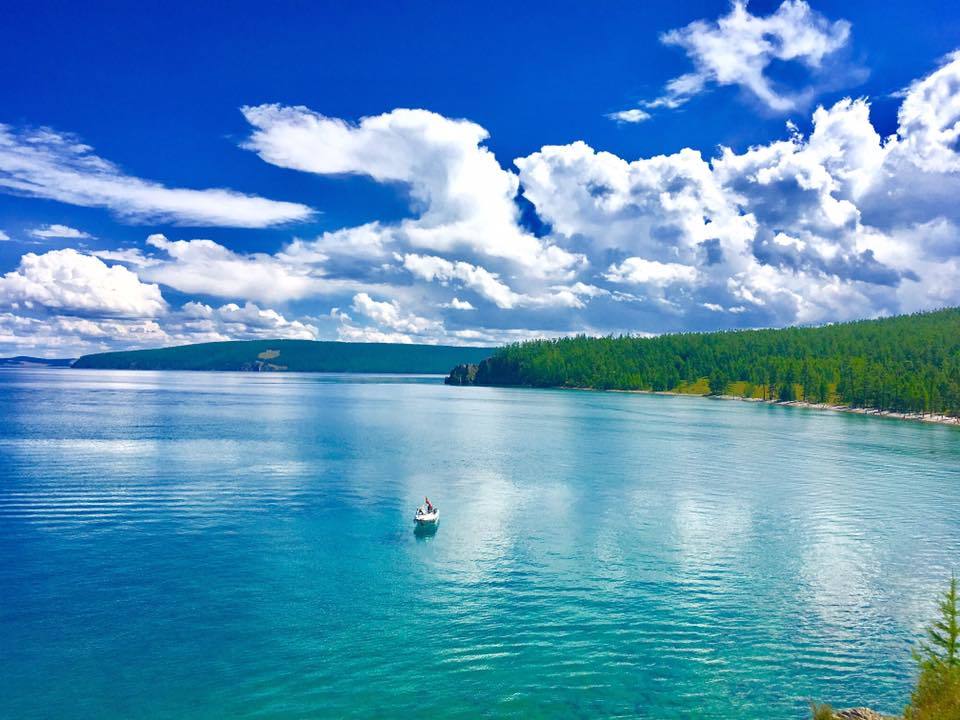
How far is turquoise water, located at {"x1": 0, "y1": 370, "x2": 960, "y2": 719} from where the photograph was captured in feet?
104

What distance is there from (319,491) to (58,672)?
45.0 meters

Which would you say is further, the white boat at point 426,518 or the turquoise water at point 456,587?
the white boat at point 426,518

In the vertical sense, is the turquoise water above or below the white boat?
below

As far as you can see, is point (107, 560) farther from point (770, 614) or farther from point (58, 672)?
point (770, 614)

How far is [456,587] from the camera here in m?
45.2

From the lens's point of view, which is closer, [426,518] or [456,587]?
[456,587]

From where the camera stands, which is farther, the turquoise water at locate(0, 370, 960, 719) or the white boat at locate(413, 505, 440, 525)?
the white boat at locate(413, 505, 440, 525)

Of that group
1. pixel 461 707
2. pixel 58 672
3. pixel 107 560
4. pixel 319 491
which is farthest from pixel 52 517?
pixel 461 707

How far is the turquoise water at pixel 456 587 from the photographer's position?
31719 mm

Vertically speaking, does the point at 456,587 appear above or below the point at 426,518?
below

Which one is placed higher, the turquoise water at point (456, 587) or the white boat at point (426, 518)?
the white boat at point (426, 518)

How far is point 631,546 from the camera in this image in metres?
56.3

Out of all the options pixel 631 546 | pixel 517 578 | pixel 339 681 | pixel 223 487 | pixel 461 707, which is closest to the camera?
pixel 461 707

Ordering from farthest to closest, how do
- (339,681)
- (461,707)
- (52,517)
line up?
(52,517)
(339,681)
(461,707)
